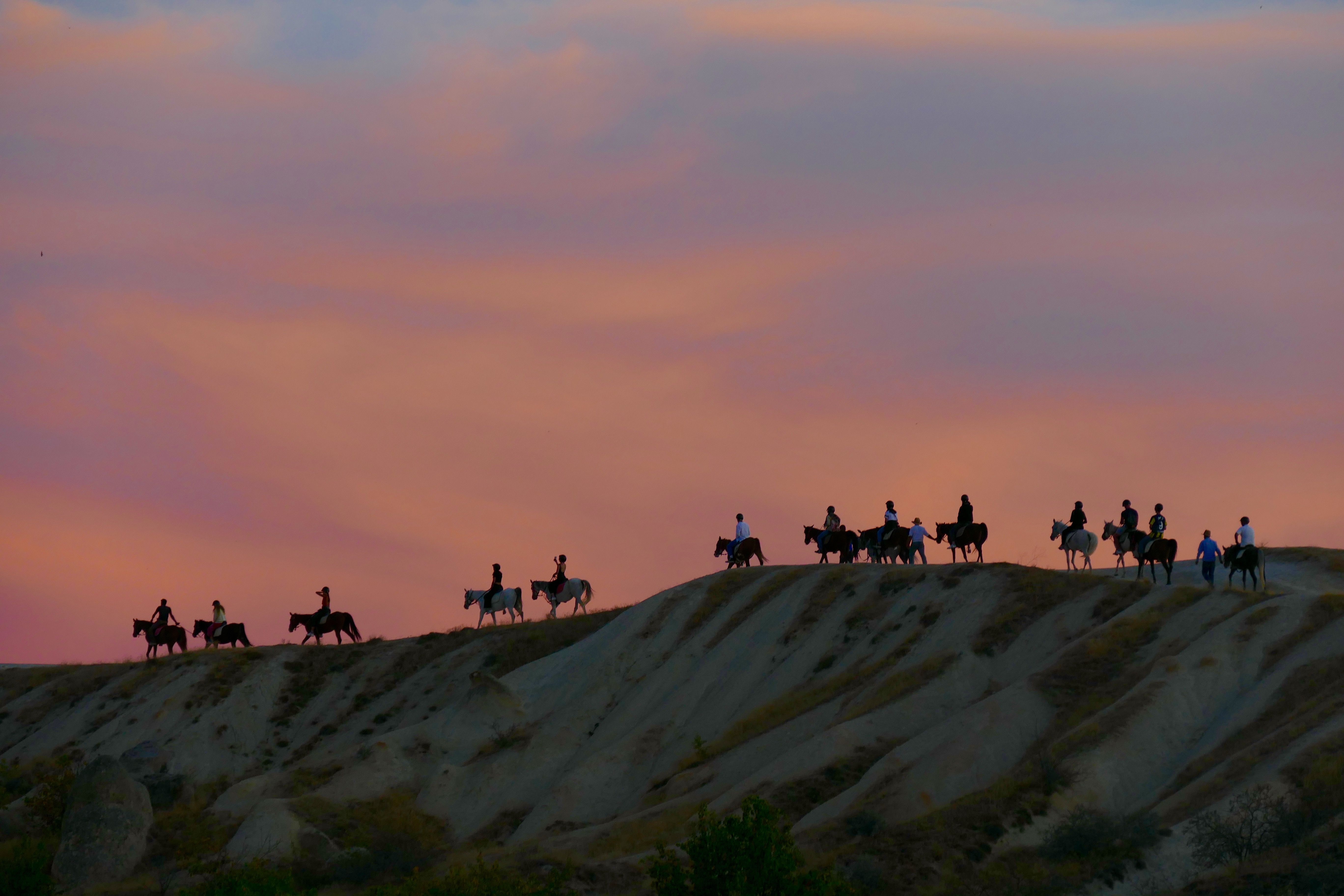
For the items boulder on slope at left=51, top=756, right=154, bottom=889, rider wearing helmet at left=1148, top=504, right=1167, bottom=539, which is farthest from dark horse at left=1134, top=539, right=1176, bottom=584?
boulder on slope at left=51, top=756, right=154, bottom=889

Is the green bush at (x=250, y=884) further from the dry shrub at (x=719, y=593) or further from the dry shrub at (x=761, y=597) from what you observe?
the dry shrub at (x=719, y=593)

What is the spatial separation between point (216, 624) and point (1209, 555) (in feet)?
153

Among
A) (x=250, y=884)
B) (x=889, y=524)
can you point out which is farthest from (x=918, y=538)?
(x=250, y=884)

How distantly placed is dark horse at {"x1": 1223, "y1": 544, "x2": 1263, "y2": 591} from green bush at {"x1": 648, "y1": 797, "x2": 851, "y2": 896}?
21153 mm

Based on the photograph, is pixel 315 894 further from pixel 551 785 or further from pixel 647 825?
pixel 551 785

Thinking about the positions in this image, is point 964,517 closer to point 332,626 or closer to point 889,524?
point 889,524

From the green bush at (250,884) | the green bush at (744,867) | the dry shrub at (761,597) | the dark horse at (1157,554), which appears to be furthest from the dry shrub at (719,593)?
the green bush at (744,867)

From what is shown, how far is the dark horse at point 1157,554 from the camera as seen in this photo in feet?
145

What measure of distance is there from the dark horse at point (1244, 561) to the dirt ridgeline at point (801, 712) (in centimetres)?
130

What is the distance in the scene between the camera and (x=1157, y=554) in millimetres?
44469

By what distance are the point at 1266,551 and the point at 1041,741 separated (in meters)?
19.8

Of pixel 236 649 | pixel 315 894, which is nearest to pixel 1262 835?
pixel 315 894

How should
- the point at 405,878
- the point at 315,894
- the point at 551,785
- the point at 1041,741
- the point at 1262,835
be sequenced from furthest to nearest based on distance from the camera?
the point at 551,785 < the point at 405,878 < the point at 1041,741 < the point at 315,894 < the point at 1262,835

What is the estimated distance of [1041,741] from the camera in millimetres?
37594
